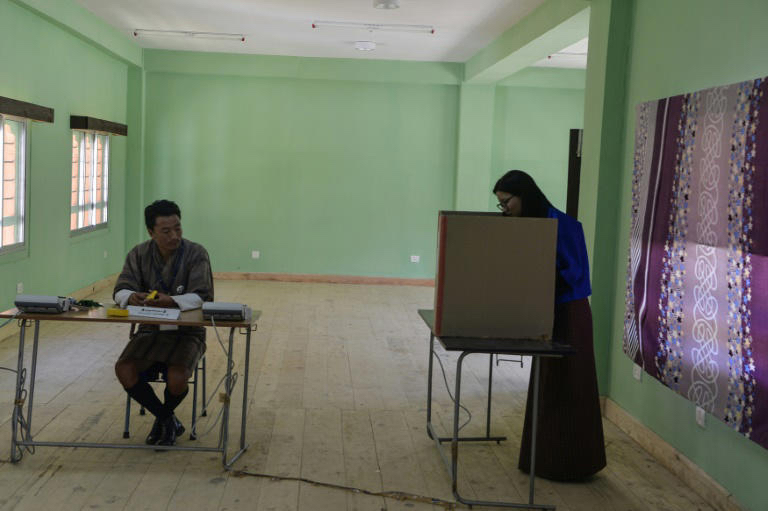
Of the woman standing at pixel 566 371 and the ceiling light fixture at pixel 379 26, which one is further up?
the ceiling light fixture at pixel 379 26

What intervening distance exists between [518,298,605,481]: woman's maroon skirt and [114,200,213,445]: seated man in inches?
65.8

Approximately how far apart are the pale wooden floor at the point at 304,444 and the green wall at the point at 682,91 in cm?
23

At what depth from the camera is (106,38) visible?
28.9ft

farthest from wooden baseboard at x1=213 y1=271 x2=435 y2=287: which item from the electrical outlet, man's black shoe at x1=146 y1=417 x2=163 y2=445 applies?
the electrical outlet

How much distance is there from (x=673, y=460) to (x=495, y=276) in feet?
4.72

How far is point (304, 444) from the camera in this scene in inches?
173

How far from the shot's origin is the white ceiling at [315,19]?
7.34 metres

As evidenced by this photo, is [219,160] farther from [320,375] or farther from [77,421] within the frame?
[77,421]

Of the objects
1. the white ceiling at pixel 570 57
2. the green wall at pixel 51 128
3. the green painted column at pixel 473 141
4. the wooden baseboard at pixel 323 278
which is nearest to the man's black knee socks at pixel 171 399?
Answer: the green wall at pixel 51 128

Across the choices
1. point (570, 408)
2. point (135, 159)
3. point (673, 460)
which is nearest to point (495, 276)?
point (570, 408)

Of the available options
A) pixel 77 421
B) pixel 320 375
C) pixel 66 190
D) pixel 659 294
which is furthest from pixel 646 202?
pixel 66 190

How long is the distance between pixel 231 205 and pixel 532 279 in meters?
7.93

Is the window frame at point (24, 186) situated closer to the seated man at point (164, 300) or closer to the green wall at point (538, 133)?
the seated man at point (164, 300)

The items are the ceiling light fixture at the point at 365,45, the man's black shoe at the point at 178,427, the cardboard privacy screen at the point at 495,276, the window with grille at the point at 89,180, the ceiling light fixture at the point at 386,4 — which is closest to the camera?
the cardboard privacy screen at the point at 495,276
